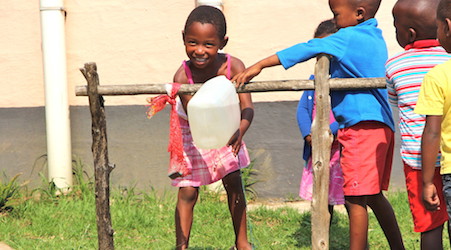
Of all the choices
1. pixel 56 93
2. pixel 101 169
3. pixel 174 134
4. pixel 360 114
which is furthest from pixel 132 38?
pixel 360 114

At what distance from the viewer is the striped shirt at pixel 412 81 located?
138 inches

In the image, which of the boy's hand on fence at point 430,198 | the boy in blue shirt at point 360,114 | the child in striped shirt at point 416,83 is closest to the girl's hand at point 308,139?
the boy in blue shirt at point 360,114

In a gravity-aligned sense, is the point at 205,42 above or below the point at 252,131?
above

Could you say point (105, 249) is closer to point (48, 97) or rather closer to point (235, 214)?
point (235, 214)

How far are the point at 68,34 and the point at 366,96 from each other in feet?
10.7

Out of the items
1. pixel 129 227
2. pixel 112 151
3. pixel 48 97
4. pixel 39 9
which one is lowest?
pixel 129 227

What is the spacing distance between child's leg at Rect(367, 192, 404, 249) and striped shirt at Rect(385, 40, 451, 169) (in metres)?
0.55

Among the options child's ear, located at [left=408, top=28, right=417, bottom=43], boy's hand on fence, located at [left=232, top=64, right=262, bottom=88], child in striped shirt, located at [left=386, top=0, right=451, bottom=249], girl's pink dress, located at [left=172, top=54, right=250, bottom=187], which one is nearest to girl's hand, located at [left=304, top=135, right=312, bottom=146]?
girl's pink dress, located at [left=172, top=54, right=250, bottom=187]

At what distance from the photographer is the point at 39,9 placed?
6.20 metres

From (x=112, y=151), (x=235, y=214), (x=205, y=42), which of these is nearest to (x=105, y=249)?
(x=235, y=214)

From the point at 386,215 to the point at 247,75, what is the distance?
3.87 ft

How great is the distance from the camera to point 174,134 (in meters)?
4.20

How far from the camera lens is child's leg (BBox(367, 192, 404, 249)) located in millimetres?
4055

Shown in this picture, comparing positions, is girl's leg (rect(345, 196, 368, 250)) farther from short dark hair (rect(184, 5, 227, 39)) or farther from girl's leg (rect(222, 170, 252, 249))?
short dark hair (rect(184, 5, 227, 39))
